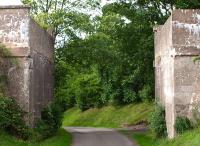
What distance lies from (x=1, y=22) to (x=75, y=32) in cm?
1333

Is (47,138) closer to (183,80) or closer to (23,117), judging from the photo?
(23,117)

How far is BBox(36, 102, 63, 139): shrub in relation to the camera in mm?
25017

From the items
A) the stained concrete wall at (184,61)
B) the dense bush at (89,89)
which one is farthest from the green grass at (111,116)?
the stained concrete wall at (184,61)

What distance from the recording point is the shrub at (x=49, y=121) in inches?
985

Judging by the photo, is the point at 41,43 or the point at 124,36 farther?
the point at 124,36

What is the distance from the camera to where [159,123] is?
2419cm

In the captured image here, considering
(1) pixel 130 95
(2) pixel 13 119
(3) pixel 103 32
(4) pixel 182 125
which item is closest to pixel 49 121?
(2) pixel 13 119

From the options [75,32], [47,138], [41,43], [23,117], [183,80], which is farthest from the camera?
[75,32]

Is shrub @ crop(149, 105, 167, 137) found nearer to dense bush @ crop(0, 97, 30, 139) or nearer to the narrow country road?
the narrow country road

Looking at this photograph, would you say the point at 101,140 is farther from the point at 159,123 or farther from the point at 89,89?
the point at 89,89

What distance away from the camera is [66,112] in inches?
2655

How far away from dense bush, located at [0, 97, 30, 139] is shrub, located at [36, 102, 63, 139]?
1.80m

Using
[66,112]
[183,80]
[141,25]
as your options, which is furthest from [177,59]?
[66,112]

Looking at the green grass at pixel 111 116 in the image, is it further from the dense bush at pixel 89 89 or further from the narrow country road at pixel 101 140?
the narrow country road at pixel 101 140
